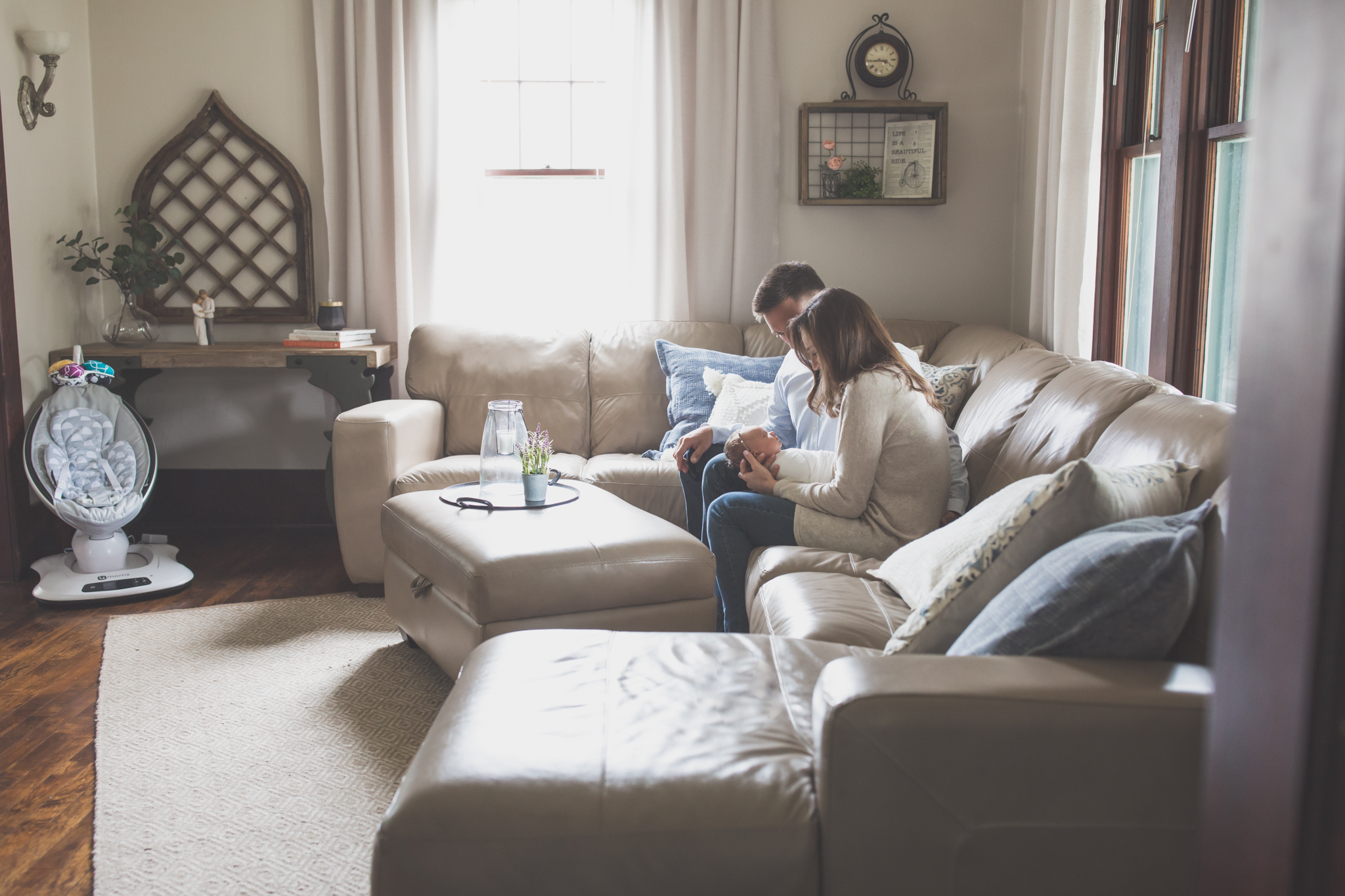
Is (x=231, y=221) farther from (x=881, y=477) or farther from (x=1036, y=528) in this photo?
(x=1036, y=528)

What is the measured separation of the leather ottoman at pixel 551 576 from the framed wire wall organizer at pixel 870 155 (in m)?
1.82

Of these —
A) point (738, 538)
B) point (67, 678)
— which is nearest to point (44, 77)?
point (67, 678)

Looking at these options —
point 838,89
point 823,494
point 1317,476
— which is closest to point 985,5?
point 838,89

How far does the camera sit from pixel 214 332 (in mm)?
3838

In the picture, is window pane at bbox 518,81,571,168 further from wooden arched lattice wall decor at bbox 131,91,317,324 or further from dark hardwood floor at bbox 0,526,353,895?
dark hardwood floor at bbox 0,526,353,895

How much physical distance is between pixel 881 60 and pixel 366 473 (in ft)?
7.69

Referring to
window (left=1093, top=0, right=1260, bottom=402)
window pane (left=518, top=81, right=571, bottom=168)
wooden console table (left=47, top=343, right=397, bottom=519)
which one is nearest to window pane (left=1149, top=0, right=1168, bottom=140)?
window (left=1093, top=0, right=1260, bottom=402)

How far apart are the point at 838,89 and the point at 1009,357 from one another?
5.12ft

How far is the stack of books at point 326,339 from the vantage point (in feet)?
11.5

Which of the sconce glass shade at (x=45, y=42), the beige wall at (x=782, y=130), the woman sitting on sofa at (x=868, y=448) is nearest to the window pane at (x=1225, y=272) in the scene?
the woman sitting on sofa at (x=868, y=448)

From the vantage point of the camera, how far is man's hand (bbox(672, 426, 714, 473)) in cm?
273

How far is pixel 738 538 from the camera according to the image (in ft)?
7.45

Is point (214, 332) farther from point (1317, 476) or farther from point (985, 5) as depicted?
point (1317, 476)

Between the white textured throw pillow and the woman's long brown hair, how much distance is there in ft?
2.81
